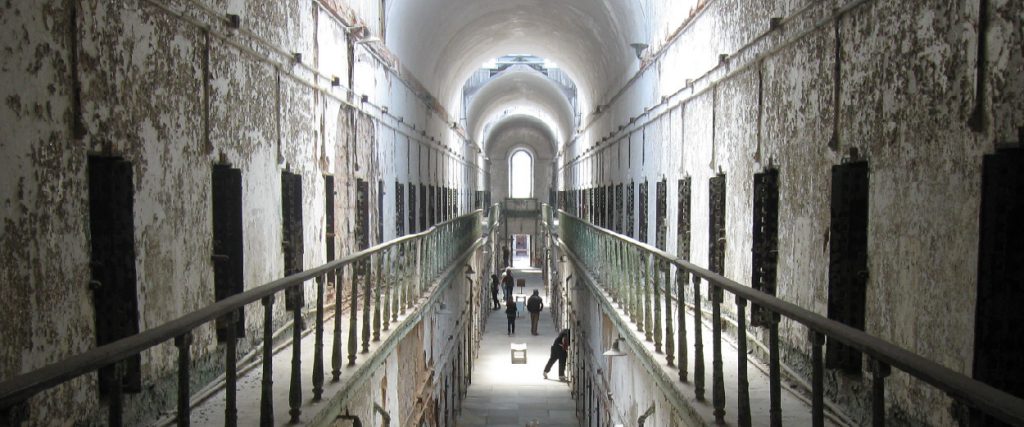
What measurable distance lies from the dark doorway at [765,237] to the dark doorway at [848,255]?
4.20 feet

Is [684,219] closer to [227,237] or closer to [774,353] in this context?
[227,237]

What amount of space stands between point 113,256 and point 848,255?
→ 154 inches

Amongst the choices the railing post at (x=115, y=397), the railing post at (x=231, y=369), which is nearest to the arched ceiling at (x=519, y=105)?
the railing post at (x=231, y=369)

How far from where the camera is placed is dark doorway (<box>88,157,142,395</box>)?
3732mm

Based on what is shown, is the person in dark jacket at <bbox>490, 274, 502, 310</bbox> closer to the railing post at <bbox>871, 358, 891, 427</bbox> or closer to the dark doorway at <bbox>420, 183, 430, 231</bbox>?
the dark doorway at <bbox>420, 183, 430, 231</bbox>

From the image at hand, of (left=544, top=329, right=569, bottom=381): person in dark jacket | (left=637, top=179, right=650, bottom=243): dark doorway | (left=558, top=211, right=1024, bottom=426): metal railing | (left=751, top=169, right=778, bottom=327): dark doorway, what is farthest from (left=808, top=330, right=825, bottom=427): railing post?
(left=544, top=329, right=569, bottom=381): person in dark jacket

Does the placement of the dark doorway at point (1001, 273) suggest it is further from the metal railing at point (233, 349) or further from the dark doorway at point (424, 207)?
the dark doorway at point (424, 207)

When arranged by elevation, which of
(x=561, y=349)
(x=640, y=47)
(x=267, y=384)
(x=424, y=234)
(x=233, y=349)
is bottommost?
(x=561, y=349)

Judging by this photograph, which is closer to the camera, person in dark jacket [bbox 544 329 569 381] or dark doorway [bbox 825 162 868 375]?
dark doorway [bbox 825 162 868 375]

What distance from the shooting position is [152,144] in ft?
14.1

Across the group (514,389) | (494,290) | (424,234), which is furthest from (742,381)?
(494,290)

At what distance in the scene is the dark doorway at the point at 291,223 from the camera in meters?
6.89

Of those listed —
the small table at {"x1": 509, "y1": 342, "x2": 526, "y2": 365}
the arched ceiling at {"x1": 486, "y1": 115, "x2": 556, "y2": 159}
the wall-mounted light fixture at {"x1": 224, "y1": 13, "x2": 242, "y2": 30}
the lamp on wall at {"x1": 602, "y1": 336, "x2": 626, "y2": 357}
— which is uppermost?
the arched ceiling at {"x1": 486, "y1": 115, "x2": 556, "y2": 159}

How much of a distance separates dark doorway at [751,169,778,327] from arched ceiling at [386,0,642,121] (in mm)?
5986
